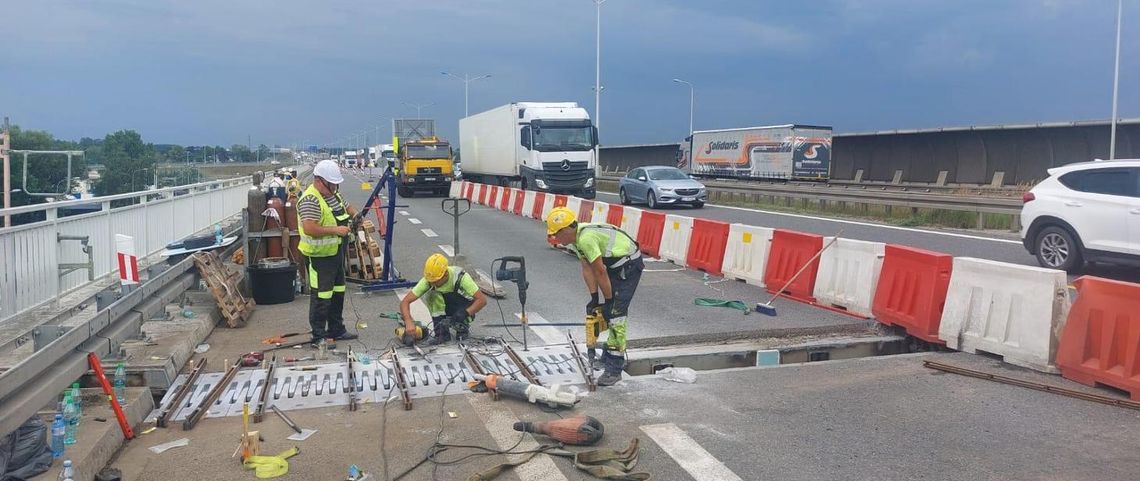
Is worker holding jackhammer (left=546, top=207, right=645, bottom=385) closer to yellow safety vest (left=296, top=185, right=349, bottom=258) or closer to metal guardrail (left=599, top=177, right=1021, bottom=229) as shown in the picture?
yellow safety vest (left=296, top=185, right=349, bottom=258)

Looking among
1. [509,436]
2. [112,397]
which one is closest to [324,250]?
[112,397]

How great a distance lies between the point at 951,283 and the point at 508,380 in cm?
441

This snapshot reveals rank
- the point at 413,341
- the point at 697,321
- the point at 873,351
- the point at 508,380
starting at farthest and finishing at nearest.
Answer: the point at 697,321
the point at 873,351
the point at 413,341
the point at 508,380

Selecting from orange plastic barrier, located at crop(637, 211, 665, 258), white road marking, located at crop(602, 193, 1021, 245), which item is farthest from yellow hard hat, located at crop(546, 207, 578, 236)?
white road marking, located at crop(602, 193, 1021, 245)

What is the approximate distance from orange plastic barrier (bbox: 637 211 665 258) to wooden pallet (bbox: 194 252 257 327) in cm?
792

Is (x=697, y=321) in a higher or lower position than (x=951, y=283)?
lower

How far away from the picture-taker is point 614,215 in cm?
1758

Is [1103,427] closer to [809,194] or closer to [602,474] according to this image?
[602,474]

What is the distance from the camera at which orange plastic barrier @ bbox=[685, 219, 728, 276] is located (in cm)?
1281

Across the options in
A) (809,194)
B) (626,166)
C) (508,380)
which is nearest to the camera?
(508,380)

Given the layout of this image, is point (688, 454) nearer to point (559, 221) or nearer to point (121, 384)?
point (559, 221)

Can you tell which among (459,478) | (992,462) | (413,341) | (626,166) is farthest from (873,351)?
(626,166)

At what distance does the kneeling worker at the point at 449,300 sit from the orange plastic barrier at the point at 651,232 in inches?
294

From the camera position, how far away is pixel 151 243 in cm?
1131
